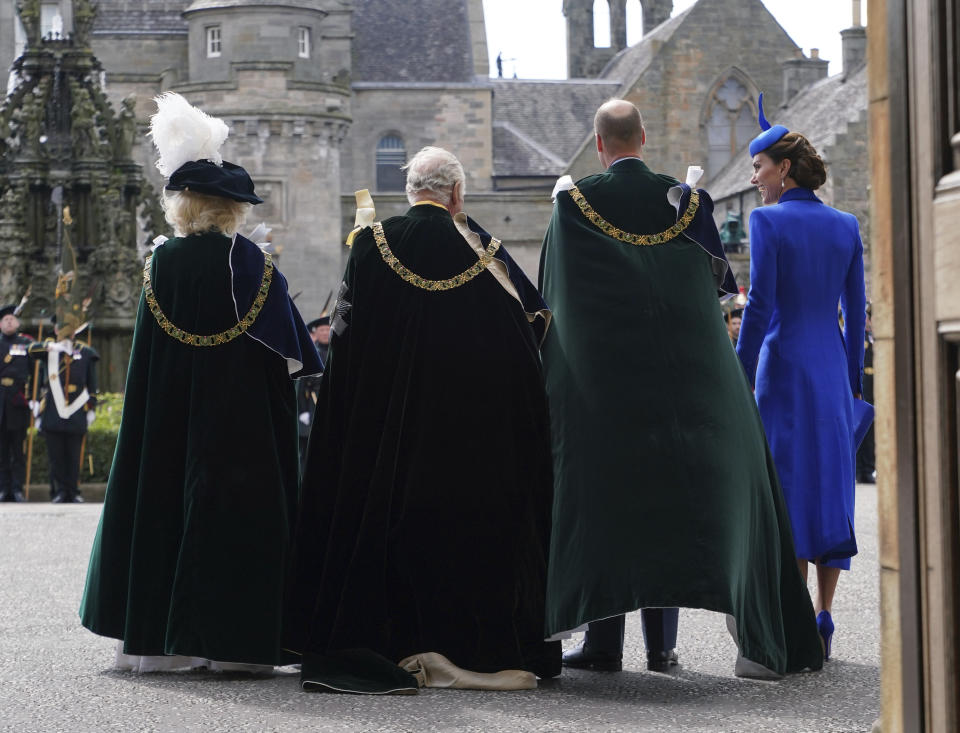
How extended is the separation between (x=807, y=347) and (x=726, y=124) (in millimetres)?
50339

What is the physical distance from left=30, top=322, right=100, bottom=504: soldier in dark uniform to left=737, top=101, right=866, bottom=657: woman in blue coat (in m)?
10.7

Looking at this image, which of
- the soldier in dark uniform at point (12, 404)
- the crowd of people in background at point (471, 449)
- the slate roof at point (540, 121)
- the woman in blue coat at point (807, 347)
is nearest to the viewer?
the crowd of people in background at point (471, 449)

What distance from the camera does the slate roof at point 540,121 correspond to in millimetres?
54719

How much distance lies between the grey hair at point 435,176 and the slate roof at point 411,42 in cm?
4721

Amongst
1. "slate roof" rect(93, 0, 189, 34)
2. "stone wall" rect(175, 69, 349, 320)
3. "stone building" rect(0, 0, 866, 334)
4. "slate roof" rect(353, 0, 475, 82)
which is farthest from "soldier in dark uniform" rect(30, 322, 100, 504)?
"slate roof" rect(353, 0, 475, 82)

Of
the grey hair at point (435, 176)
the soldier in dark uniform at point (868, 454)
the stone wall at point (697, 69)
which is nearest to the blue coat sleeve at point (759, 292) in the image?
the grey hair at point (435, 176)

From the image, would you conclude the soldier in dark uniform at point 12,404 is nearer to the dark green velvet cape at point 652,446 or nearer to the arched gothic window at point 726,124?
the dark green velvet cape at point 652,446

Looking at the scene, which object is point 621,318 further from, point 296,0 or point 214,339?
point 296,0

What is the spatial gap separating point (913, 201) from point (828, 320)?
3.42 metres

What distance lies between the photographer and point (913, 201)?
3428 mm

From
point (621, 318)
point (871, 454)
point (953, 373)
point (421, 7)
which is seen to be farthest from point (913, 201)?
point (421, 7)

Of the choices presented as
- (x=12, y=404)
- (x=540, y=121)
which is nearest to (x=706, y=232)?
(x=12, y=404)

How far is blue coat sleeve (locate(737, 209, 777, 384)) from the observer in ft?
21.9

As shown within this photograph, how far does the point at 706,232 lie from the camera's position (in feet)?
20.7
